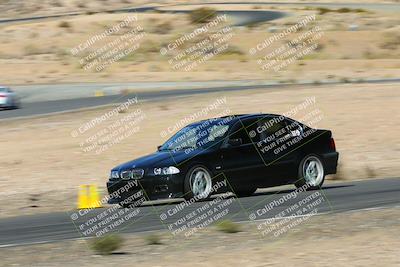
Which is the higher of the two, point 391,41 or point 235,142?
point 235,142

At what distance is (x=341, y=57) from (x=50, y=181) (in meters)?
35.4

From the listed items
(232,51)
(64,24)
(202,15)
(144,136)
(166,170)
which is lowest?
(144,136)

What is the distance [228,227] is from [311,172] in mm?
5322

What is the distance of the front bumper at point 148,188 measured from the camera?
625 inches

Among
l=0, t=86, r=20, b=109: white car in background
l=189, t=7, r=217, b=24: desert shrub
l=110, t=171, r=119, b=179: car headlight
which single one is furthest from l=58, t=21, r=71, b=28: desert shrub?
l=110, t=171, r=119, b=179: car headlight

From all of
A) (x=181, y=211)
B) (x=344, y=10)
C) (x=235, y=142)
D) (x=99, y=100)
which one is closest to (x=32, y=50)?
(x=99, y=100)

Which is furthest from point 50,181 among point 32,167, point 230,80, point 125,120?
point 230,80

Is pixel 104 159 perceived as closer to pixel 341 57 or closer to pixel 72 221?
pixel 72 221

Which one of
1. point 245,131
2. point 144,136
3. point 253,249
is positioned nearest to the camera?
point 253,249

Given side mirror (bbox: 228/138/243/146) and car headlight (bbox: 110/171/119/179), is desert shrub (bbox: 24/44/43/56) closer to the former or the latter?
car headlight (bbox: 110/171/119/179)

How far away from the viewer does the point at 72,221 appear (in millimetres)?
14766

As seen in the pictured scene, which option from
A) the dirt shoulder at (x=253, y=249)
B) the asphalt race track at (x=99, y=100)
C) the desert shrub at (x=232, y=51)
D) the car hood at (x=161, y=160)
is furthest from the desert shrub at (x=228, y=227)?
the desert shrub at (x=232, y=51)

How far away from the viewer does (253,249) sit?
11.0 metres

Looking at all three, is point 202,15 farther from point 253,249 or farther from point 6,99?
point 253,249
